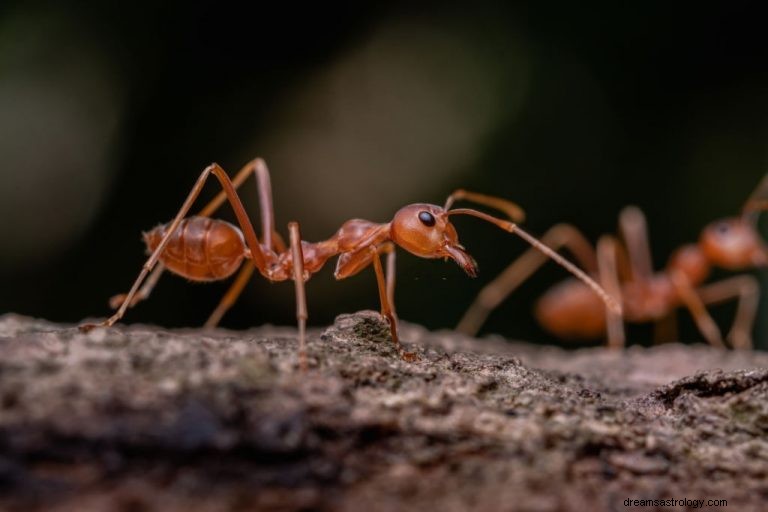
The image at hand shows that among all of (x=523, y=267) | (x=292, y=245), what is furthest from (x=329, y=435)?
(x=523, y=267)

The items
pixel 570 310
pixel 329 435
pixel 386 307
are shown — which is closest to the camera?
pixel 329 435

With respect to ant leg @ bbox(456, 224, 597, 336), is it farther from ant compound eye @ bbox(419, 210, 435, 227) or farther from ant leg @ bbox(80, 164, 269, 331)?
ant compound eye @ bbox(419, 210, 435, 227)

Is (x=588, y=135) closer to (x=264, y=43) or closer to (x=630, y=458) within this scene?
(x=264, y=43)

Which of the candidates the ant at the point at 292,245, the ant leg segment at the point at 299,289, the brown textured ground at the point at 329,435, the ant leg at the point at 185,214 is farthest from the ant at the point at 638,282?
the brown textured ground at the point at 329,435

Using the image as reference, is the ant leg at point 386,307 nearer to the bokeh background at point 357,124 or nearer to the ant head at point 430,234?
the ant head at point 430,234

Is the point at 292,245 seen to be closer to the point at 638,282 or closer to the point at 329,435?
the point at 329,435

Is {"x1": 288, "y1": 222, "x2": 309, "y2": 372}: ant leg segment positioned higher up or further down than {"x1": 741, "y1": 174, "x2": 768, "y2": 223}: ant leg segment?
further down

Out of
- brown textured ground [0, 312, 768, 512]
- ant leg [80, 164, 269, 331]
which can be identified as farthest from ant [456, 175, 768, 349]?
brown textured ground [0, 312, 768, 512]
